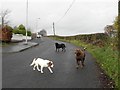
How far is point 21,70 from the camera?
1430 cm

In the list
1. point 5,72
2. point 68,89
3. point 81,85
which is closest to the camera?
point 68,89

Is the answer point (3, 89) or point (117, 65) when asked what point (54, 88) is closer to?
point (3, 89)

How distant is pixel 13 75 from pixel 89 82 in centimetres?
372

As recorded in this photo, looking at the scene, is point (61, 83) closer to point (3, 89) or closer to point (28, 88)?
point (28, 88)

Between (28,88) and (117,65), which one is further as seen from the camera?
(117,65)

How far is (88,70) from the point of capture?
14.1 metres

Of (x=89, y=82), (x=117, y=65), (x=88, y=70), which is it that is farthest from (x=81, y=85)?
(x=88, y=70)

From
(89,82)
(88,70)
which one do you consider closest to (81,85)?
(89,82)

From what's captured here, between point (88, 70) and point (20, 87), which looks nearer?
point (20, 87)

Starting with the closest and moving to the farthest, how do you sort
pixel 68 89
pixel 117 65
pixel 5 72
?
1. pixel 68 89
2. pixel 117 65
3. pixel 5 72

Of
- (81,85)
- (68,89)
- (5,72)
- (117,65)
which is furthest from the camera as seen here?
(5,72)

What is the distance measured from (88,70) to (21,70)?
3360mm

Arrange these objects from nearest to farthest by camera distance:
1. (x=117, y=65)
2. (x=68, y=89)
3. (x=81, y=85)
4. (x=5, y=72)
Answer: (x=68, y=89), (x=81, y=85), (x=117, y=65), (x=5, y=72)

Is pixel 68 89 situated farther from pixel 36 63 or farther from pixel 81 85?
pixel 36 63
